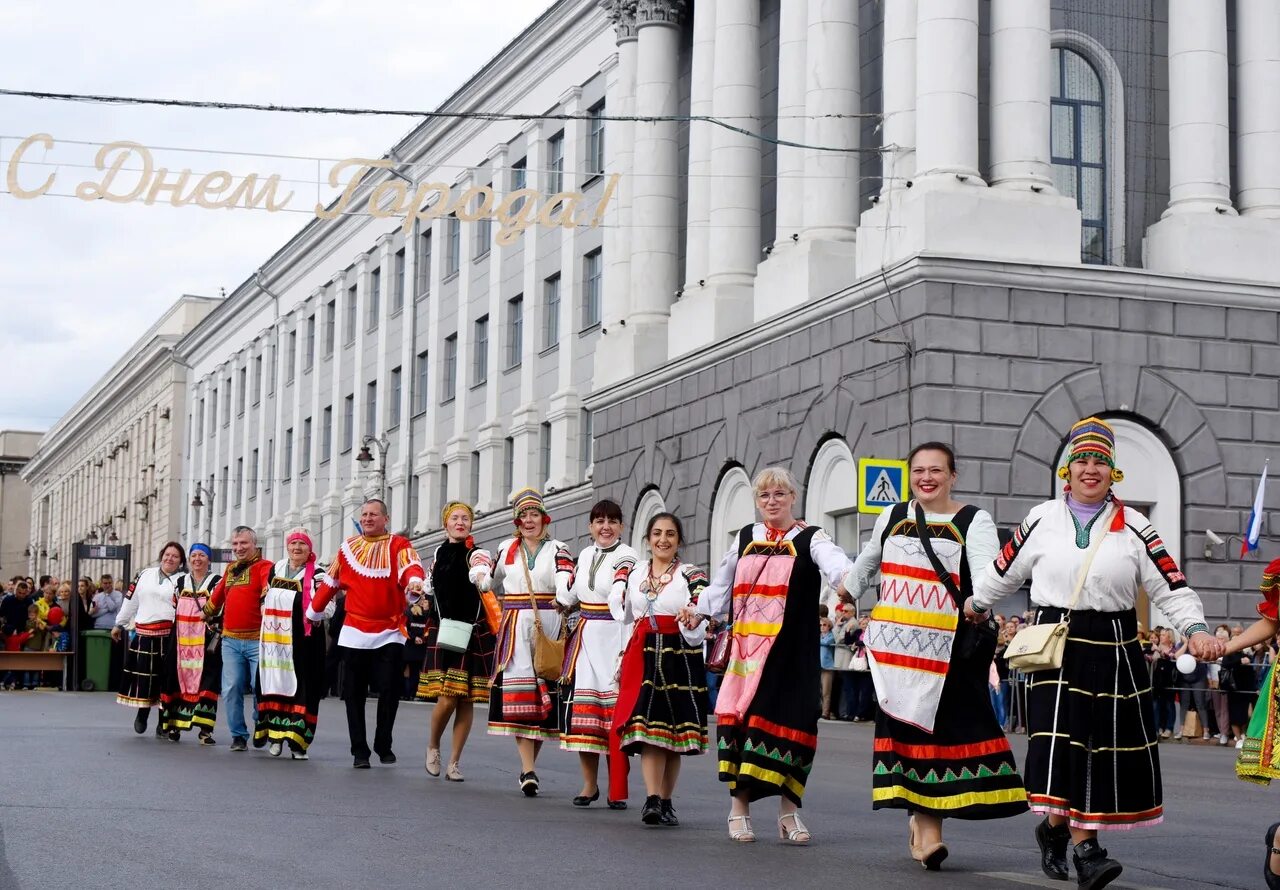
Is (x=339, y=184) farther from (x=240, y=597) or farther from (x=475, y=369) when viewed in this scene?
(x=475, y=369)

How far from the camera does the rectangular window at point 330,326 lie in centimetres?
6606

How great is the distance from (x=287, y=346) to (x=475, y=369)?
68.8ft

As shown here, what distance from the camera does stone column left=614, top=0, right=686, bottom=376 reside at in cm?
3750

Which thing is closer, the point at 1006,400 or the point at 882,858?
the point at 882,858

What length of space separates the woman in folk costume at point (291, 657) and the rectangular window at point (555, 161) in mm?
28086

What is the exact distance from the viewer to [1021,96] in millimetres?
29234

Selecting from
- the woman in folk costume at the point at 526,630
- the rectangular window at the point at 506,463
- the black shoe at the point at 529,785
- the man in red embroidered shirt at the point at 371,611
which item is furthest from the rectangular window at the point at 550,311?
the black shoe at the point at 529,785

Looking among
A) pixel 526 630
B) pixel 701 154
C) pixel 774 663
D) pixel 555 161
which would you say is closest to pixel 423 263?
pixel 555 161

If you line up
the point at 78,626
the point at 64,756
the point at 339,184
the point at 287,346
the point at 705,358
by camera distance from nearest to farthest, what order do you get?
the point at 64,756, the point at 339,184, the point at 705,358, the point at 78,626, the point at 287,346

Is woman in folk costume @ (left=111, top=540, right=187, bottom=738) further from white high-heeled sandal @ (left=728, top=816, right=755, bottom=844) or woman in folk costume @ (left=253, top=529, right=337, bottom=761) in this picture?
white high-heeled sandal @ (left=728, top=816, right=755, bottom=844)

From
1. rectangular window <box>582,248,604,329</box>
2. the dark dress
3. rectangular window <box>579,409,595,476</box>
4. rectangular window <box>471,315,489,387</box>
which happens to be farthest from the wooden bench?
the dark dress

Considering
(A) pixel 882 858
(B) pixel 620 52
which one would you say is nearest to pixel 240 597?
(A) pixel 882 858

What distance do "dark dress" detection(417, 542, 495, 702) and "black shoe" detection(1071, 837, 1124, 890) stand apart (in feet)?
22.9

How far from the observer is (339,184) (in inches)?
1063
